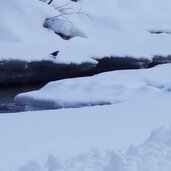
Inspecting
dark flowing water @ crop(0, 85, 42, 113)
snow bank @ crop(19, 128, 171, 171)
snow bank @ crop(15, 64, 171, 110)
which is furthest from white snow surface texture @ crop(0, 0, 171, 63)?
snow bank @ crop(19, 128, 171, 171)

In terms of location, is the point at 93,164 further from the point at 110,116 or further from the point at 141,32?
the point at 141,32

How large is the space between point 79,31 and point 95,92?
6.21 metres

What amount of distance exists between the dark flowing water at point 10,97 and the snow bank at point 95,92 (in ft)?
0.69

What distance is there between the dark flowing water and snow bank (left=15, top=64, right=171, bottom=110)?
8.3 inches

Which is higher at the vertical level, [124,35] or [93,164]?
[124,35]

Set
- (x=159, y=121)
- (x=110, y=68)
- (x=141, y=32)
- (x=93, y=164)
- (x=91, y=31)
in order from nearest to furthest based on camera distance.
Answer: (x=93, y=164)
(x=159, y=121)
(x=110, y=68)
(x=91, y=31)
(x=141, y=32)

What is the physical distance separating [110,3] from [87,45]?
5.45m

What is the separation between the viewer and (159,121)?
5.98m

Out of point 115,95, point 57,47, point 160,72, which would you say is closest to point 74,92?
point 115,95

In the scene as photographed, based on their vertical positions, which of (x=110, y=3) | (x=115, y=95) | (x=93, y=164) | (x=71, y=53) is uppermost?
(x=110, y=3)

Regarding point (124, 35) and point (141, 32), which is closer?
point (124, 35)

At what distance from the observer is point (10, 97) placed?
33.8 feet

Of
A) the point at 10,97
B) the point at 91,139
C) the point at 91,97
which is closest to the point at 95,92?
the point at 91,97

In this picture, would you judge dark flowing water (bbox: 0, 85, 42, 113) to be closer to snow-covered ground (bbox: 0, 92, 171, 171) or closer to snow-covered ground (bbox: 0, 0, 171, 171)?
snow-covered ground (bbox: 0, 0, 171, 171)
